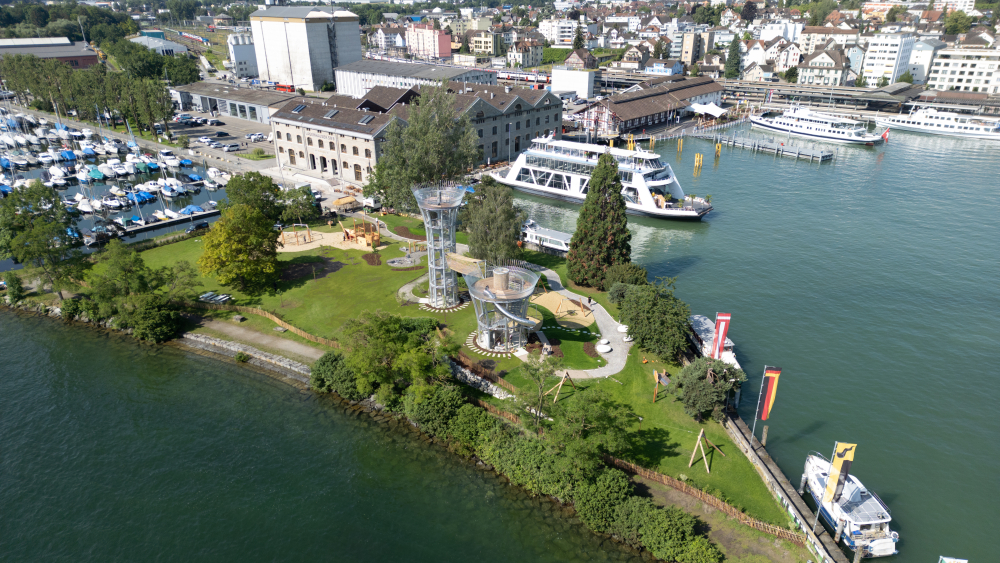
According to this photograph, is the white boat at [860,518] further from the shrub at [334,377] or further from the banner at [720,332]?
the shrub at [334,377]

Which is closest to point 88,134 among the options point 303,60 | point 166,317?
point 303,60

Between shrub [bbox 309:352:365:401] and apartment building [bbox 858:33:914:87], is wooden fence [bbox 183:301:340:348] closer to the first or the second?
shrub [bbox 309:352:365:401]

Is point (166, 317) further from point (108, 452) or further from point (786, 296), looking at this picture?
point (786, 296)

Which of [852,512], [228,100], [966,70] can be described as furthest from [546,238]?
[966,70]

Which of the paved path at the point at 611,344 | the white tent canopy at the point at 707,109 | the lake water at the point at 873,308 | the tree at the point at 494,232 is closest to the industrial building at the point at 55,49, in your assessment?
the lake water at the point at 873,308

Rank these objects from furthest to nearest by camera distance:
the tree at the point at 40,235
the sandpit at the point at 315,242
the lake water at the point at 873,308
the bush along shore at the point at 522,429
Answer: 1. the sandpit at the point at 315,242
2. the tree at the point at 40,235
3. the lake water at the point at 873,308
4. the bush along shore at the point at 522,429

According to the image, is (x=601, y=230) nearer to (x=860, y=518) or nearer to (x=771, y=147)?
(x=860, y=518)

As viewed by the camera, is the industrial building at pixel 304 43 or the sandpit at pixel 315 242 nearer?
the sandpit at pixel 315 242
